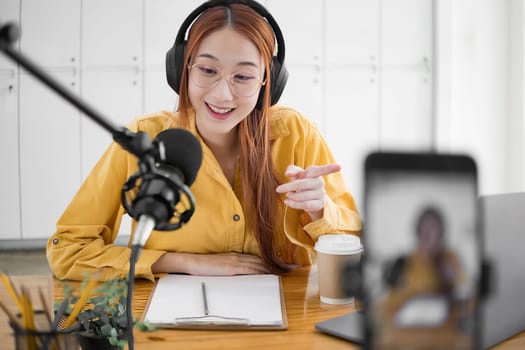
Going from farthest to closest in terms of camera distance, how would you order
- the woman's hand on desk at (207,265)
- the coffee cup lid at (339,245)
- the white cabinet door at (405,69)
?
the white cabinet door at (405,69)
the woman's hand on desk at (207,265)
the coffee cup lid at (339,245)

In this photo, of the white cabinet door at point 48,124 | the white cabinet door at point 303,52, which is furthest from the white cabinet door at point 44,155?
the white cabinet door at point 303,52

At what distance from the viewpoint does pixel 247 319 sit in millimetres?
875

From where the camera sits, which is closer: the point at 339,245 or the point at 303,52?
the point at 339,245

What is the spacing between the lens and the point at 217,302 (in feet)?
3.12

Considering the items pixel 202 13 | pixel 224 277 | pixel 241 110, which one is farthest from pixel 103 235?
pixel 202 13

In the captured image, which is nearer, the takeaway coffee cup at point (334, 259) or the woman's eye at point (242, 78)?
the takeaway coffee cup at point (334, 259)

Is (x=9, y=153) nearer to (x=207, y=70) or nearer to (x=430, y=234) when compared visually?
(x=207, y=70)

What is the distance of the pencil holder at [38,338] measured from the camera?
51 cm

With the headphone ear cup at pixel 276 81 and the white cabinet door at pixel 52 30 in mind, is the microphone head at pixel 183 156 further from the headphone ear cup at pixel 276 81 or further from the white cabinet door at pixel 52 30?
the white cabinet door at pixel 52 30

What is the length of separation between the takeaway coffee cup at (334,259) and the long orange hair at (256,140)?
22 centimetres

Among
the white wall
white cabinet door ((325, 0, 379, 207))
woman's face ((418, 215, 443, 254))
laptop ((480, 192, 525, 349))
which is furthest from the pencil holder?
the white wall

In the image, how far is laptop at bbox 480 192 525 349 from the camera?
74cm

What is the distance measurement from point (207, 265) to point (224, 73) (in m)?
0.42

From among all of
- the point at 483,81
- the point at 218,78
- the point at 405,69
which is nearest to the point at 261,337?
the point at 218,78
